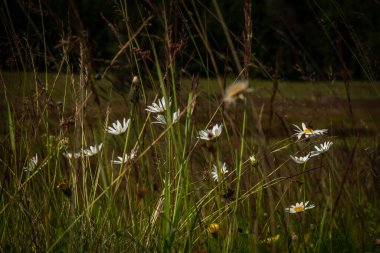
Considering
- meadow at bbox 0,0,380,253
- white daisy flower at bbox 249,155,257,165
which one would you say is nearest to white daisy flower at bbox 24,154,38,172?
meadow at bbox 0,0,380,253

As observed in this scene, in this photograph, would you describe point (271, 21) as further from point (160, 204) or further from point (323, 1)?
point (160, 204)

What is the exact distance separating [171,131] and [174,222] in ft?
0.52

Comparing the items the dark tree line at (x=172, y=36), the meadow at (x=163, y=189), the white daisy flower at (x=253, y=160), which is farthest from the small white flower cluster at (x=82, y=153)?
the white daisy flower at (x=253, y=160)

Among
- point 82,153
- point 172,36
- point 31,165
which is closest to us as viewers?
point 82,153

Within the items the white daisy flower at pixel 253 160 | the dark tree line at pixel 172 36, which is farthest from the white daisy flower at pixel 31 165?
the white daisy flower at pixel 253 160

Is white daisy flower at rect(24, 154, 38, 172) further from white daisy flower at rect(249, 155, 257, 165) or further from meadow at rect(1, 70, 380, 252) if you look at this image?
white daisy flower at rect(249, 155, 257, 165)

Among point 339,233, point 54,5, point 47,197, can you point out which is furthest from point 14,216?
point 54,5

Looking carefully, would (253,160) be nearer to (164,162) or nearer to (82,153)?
(164,162)

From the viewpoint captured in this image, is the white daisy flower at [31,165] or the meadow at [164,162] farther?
the white daisy flower at [31,165]

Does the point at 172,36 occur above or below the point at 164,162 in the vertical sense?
above

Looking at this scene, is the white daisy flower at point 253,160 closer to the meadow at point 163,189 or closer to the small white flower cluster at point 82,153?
the meadow at point 163,189

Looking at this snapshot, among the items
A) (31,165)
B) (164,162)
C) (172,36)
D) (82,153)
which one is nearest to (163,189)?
(164,162)

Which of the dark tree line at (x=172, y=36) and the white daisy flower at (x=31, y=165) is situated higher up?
the dark tree line at (x=172, y=36)

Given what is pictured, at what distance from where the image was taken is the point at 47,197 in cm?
120
